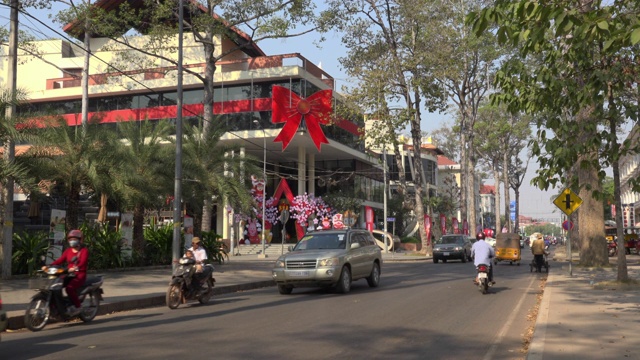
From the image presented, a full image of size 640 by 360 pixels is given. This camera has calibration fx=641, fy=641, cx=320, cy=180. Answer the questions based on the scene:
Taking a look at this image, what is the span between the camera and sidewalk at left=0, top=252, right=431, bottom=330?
13497 millimetres

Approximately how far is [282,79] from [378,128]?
13.2 m

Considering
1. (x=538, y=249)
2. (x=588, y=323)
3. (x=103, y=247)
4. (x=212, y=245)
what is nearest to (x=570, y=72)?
(x=588, y=323)

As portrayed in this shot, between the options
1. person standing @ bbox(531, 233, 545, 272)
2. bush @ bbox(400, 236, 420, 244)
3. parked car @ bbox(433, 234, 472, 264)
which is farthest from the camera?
bush @ bbox(400, 236, 420, 244)

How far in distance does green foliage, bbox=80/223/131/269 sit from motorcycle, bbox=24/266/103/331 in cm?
1125

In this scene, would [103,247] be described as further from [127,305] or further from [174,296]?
[174,296]

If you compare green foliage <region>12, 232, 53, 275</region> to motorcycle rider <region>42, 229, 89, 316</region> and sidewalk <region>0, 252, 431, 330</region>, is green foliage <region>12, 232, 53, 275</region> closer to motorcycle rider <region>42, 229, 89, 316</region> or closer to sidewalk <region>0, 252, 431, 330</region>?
sidewalk <region>0, 252, 431, 330</region>

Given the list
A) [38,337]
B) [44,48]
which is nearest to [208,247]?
[38,337]

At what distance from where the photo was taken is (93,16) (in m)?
32.5

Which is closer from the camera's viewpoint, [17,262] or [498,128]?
[17,262]

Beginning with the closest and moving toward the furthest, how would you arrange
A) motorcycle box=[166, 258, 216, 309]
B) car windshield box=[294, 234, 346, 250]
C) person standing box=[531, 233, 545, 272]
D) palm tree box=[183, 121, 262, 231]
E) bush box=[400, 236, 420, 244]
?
motorcycle box=[166, 258, 216, 309], car windshield box=[294, 234, 346, 250], person standing box=[531, 233, 545, 272], palm tree box=[183, 121, 262, 231], bush box=[400, 236, 420, 244]

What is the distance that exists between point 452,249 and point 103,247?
71.1 ft

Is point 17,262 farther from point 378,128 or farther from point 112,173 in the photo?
point 378,128

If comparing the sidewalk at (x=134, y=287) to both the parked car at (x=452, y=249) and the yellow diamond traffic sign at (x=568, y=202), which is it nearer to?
the yellow diamond traffic sign at (x=568, y=202)

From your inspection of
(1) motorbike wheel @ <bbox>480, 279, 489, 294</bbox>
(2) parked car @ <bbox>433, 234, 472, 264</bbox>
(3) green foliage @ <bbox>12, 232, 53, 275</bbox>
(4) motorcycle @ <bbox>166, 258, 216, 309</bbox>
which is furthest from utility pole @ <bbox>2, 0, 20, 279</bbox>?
(2) parked car @ <bbox>433, 234, 472, 264</bbox>
